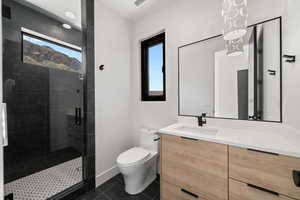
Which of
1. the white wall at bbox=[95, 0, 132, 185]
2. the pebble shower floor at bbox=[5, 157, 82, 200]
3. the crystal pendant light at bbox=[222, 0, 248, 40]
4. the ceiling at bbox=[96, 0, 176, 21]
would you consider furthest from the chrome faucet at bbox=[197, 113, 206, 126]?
the pebble shower floor at bbox=[5, 157, 82, 200]

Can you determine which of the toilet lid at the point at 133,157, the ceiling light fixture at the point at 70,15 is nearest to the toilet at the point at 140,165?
the toilet lid at the point at 133,157

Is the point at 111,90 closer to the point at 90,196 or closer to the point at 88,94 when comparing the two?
the point at 88,94

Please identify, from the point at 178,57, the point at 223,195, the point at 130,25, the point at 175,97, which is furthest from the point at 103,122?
the point at 130,25

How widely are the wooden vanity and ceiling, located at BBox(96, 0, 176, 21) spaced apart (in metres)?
1.79

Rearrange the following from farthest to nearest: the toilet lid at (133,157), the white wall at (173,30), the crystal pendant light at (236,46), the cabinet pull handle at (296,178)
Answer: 1. the toilet lid at (133,157)
2. the white wall at (173,30)
3. the crystal pendant light at (236,46)
4. the cabinet pull handle at (296,178)

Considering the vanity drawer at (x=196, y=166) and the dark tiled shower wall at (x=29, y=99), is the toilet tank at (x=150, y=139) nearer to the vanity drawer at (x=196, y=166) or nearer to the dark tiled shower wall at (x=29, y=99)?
the vanity drawer at (x=196, y=166)

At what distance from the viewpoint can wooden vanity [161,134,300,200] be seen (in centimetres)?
81

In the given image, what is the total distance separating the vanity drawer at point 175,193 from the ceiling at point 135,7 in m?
2.27

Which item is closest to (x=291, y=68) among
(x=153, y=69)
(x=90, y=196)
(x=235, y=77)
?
(x=235, y=77)

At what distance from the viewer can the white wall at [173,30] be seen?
4.23 ft

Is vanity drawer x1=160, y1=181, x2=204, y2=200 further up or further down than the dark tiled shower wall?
further down

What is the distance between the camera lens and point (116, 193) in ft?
5.27

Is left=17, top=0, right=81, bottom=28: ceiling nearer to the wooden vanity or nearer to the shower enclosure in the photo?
the shower enclosure

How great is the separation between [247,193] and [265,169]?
0.73ft
